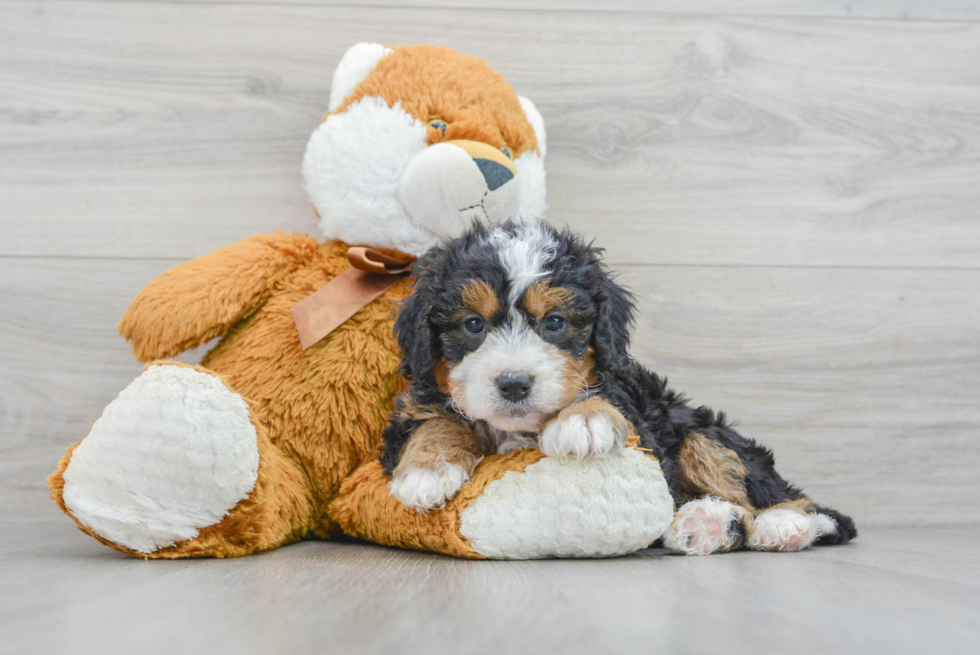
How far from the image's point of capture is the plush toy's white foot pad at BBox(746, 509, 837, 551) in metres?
1.56

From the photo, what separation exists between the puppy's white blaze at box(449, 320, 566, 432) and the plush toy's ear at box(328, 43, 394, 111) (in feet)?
2.70

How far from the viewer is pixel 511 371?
131cm

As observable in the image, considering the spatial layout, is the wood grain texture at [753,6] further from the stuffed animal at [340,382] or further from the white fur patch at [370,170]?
the white fur patch at [370,170]

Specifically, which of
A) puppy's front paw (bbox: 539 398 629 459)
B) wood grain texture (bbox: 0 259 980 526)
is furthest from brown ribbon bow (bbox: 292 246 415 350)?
wood grain texture (bbox: 0 259 980 526)

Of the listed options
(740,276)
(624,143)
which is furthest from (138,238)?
(740,276)

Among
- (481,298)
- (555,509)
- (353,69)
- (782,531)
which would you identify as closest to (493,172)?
(481,298)

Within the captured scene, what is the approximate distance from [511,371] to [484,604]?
1.34 feet

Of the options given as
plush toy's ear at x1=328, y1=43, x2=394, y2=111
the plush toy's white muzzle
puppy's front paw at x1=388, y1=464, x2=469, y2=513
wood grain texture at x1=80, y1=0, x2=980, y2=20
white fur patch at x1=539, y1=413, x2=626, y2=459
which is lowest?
puppy's front paw at x1=388, y1=464, x2=469, y2=513

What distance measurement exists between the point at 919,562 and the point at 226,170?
6.49 feet

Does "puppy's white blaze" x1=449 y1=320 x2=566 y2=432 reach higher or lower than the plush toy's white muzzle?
lower

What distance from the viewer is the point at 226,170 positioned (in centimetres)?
214

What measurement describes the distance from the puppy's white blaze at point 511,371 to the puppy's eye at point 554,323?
3 cm

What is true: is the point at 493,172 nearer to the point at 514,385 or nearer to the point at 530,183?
the point at 530,183

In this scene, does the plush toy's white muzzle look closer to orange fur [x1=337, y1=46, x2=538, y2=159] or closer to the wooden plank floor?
orange fur [x1=337, y1=46, x2=538, y2=159]
